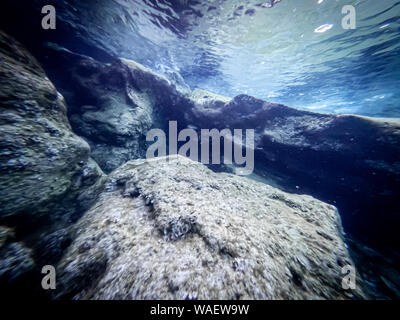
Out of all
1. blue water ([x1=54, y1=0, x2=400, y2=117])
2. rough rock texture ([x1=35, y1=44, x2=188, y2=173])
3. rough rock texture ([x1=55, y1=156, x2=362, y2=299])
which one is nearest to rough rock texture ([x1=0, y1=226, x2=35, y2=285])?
rough rock texture ([x1=55, y1=156, x2=362, y2=299])

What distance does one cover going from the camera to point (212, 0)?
7.77 m

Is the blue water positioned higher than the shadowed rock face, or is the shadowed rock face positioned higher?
the blue water

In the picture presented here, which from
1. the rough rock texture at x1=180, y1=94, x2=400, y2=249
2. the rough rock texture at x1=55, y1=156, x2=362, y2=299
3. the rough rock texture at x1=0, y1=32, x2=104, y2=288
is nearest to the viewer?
the rough rock texture at x1=55, y1=156, x2=362, y2=299

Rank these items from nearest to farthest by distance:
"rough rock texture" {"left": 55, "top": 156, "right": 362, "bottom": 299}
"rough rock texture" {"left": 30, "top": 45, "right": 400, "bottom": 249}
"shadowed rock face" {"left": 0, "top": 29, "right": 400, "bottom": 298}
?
1. "rough rock texture" {"left": 55, "top": 156, "right": 362, "bottom": 299}
2. "shadowed rock face" {"left": 0, "top": 29, "right": 400, "bottom": 298}
3. "rough rock texture" {"left": 30, "top": 45, "right": 400, "bottom": 249}

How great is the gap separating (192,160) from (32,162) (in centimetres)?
537

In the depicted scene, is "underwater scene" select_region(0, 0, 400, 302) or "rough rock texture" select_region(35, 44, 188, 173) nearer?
"underwater scene" select_region(0, 0, 400, 302)

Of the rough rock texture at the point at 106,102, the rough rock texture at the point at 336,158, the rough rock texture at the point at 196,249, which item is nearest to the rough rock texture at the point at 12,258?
the rough rock texture at the point at 196,249

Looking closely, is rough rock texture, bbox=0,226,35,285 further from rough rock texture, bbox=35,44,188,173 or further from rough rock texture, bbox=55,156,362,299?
rough rock texture, bbox=35,44,188,173

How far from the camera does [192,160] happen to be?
7180mm

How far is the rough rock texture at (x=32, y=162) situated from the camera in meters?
3.25

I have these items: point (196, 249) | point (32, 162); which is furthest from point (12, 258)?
point (196, 249)

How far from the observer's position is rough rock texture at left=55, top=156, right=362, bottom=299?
7.49 feet

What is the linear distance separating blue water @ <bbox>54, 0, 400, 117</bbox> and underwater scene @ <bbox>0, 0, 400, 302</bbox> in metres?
0.12

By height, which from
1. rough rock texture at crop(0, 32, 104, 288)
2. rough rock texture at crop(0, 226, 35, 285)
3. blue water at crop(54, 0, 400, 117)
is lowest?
rough rock texture at crop(0, 226, 35, 285)
